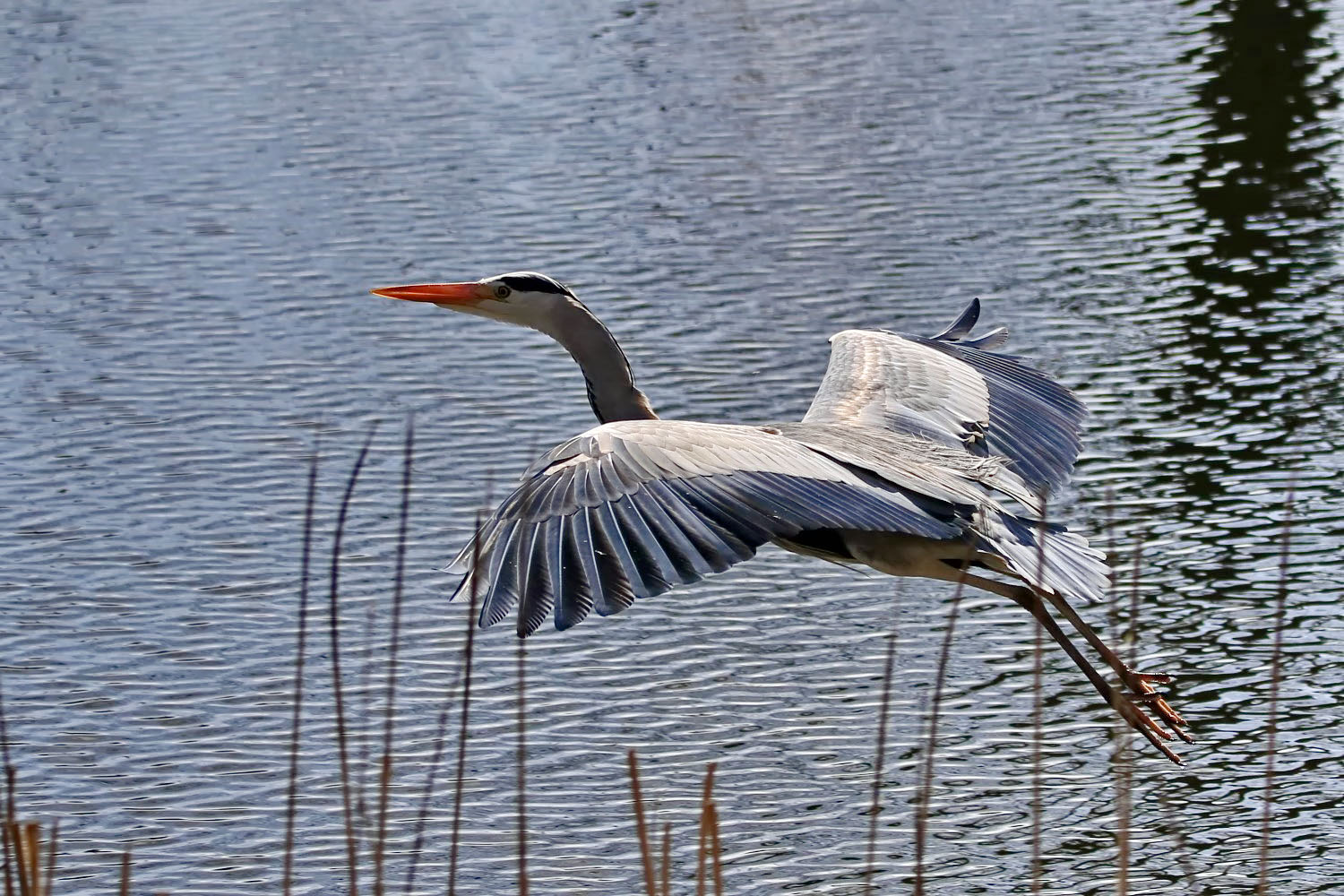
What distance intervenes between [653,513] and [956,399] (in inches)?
78.4

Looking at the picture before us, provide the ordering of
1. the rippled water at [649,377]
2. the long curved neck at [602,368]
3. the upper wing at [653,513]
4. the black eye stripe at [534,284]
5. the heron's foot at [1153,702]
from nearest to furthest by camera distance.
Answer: the upper wing at [653,513] → the heron's foot at [1153,702] → the rippled water at [649,377] → the long curved neck at [602,368] → the black eye stripe at [534,284]

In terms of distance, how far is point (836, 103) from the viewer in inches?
510

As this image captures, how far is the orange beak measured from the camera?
6.23m

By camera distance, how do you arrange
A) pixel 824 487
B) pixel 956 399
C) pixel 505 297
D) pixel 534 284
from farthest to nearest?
pixel 505 297 → pixel 534 284 → pixel 956 399 → pixel 824 487

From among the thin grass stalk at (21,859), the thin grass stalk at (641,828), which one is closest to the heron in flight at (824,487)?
the thin grass stalk at (641,828)

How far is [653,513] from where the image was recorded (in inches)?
158

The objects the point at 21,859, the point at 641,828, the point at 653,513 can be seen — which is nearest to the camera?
the point at 21,859

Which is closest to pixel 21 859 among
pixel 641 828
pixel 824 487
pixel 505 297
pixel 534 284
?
pixel 641 828

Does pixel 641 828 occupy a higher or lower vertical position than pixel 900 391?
lower

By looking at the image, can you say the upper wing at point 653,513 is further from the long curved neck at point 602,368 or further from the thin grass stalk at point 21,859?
the long curved neck at point 602,368

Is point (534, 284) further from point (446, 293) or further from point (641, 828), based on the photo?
point (641, 828)

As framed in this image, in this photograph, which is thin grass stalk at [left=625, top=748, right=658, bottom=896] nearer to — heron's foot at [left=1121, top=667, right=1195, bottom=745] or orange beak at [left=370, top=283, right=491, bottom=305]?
heron's foot at [left=1121, top=667, right=1195, bottom=745]

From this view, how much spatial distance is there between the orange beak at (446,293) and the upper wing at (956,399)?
1.09 meters

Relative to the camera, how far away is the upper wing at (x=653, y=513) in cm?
372
